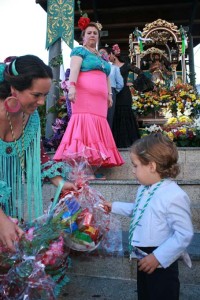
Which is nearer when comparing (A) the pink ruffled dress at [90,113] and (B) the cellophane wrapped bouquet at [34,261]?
(B) the cellophane wrapped bouquet at [34,261]

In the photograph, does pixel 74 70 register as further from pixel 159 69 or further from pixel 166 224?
pixel 159 69

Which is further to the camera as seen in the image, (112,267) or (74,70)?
(74,70)

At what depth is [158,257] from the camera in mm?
1696

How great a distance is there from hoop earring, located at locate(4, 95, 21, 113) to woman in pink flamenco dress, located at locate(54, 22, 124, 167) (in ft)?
6.20

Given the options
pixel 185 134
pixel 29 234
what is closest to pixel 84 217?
pixel 29 234

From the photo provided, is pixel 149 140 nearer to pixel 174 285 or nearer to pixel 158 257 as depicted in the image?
pixel 158 257

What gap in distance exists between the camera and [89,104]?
12.9 ft

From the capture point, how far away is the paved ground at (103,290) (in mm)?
2217

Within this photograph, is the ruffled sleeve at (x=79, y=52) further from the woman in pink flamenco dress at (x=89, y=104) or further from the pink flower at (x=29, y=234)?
the pink flower at (x=29, y=234)

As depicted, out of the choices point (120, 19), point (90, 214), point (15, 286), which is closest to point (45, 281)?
point (15, 286)

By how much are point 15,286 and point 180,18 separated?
1132 cm

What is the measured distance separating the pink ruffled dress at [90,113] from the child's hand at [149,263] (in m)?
2.14

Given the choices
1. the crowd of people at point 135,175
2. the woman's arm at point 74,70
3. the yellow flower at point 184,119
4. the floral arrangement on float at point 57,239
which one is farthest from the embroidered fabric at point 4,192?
the yellow flower at point 184,119

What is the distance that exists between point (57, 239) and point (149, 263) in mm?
462
